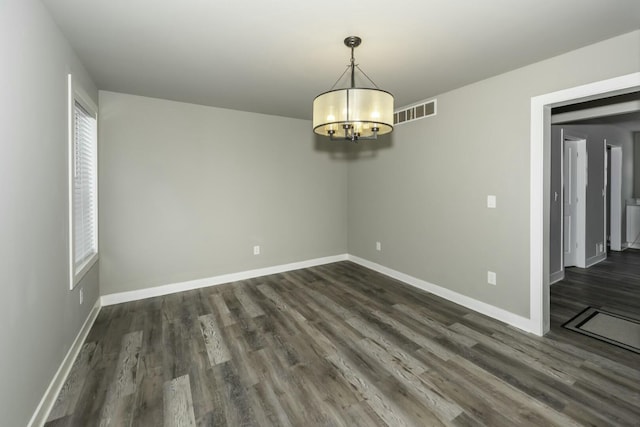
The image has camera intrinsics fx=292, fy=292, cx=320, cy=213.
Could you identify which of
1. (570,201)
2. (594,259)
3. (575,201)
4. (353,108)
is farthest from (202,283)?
(594,259)

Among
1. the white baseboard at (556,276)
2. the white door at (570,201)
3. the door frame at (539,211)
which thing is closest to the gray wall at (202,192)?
the door frame at (539,211)

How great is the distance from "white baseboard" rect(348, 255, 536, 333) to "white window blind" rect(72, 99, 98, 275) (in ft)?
11.9

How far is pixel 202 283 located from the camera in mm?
3945

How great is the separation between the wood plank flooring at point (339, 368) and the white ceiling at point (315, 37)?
2.43 metres

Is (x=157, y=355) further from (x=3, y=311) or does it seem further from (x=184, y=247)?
(x=184, y=247)

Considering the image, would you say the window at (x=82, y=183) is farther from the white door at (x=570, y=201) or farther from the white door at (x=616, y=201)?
the white door at (x=616, y=201)

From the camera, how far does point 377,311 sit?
3139 mm

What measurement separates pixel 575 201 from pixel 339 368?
4867mm

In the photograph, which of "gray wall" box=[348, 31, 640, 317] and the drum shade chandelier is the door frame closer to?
"gray wall" box=[348, 31, 640, 317]

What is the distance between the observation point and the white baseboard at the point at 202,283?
3436mm

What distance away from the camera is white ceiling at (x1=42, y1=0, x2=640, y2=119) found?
182 centimetres

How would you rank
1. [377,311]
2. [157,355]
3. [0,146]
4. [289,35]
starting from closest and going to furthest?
1. [0,146]
2. [289,35]
3. [157,355]
4. [377,311]

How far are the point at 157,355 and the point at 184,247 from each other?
5.59 ft

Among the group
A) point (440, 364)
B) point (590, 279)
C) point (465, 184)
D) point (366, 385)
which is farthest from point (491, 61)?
point (590, 279)
